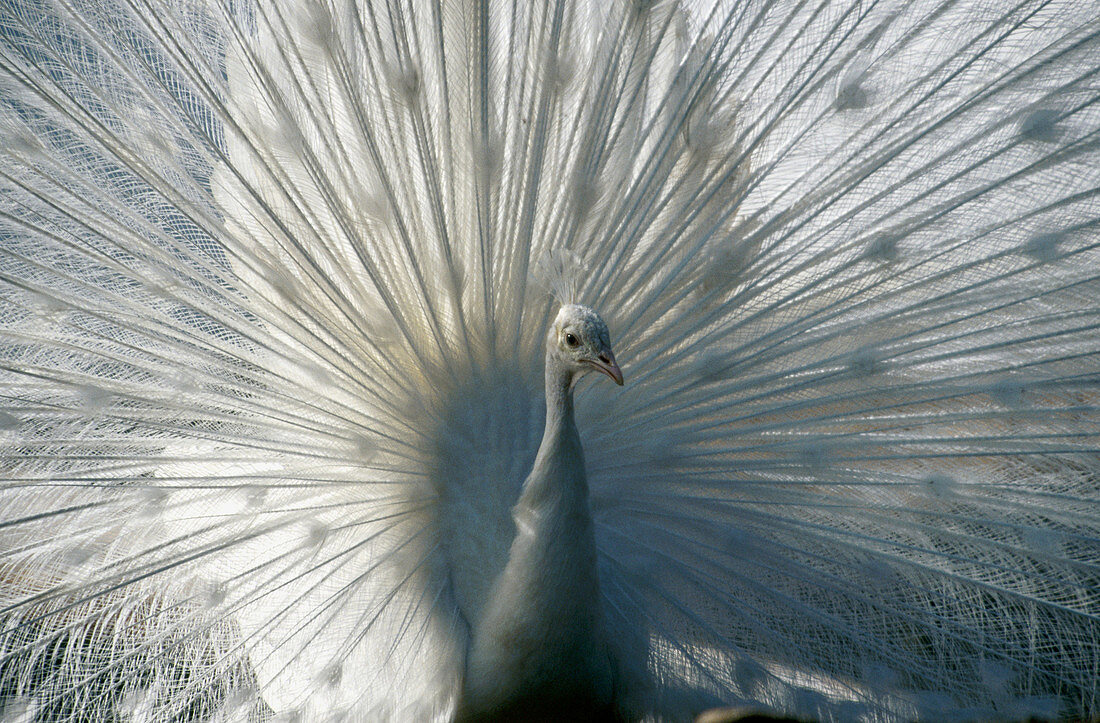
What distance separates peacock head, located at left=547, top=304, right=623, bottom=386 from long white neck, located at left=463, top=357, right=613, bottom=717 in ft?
0.14

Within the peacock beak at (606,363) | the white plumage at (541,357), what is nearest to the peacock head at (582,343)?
the peacock beak at (606,363)

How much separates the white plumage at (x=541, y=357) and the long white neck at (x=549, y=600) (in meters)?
0.01

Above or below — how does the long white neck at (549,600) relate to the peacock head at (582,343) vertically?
below

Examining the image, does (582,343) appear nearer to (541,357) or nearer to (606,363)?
(606,363)

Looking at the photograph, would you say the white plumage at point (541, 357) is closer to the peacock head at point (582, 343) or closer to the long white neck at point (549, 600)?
the long white neck at point (549, 600)

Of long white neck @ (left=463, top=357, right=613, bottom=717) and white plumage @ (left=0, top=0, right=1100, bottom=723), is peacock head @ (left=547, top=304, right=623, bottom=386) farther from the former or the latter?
white plumage @ (left=0, top=0, right=1100, bottom=723)

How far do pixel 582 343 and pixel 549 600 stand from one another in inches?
21.6

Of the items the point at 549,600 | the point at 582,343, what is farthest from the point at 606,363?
the point at 549,600

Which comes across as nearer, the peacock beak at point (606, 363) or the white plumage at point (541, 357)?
the peacock beak at point (606, 363)

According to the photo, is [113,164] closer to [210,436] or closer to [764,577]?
[210,436]

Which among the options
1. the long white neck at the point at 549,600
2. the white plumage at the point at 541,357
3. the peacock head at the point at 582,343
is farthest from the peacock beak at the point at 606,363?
the white plumage at the point at 541,357

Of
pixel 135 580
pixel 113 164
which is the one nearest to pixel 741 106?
pixel 113 164

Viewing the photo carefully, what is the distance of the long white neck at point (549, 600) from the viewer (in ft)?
5.84

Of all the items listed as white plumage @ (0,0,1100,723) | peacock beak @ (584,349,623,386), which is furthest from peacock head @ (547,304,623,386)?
white plumage @ (0,0,1100,723)
